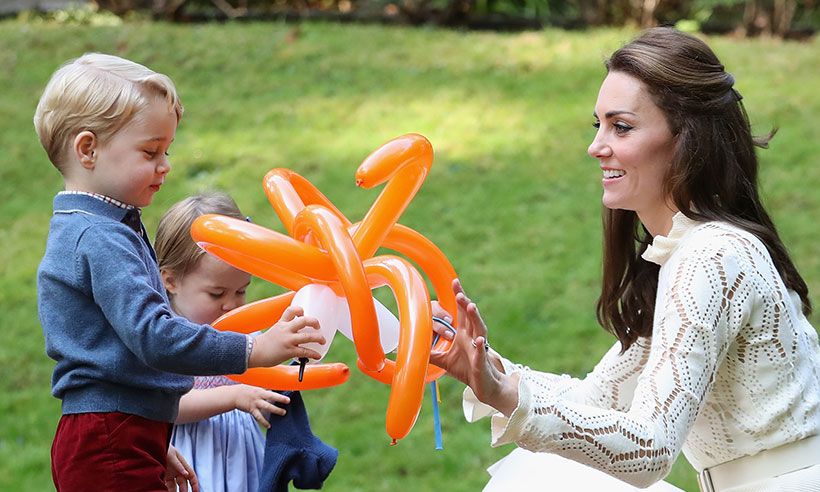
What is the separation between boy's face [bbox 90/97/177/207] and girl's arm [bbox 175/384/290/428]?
576 mm

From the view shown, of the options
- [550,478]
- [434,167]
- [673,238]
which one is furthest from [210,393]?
[434,167]

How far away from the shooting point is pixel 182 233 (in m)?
3.01

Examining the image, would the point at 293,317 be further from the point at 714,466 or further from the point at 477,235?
the point at 477,235

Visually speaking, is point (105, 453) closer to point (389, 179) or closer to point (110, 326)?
point (110, 326)

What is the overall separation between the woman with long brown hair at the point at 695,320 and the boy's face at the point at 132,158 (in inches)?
28.3

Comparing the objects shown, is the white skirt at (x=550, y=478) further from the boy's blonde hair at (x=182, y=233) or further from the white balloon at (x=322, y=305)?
the boy's blonde hair at (x=182, y=233)

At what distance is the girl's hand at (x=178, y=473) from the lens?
2.70 meters

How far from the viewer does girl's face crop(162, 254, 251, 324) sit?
117 inches

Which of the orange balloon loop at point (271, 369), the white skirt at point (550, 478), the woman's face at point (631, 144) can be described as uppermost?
the woman's face at point (631, 144)

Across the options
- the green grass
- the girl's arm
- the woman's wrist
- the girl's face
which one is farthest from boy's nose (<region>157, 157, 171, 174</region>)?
the green grass

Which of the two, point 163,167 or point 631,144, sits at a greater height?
point 163,167

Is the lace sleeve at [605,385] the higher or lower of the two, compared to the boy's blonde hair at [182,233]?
lower

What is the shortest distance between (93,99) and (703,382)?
146cm

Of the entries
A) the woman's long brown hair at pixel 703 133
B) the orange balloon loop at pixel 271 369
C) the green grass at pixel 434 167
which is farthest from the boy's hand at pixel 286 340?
the green grass at pixel 434 167
